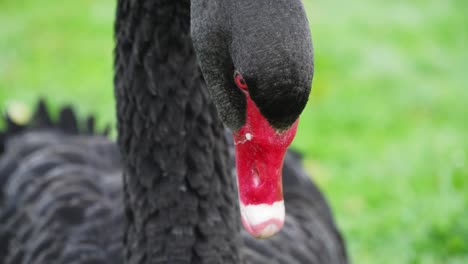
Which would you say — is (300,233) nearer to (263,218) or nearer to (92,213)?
(92,213)

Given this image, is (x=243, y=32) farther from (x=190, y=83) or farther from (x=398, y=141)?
(x=398, y=141)

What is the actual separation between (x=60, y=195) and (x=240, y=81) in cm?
121

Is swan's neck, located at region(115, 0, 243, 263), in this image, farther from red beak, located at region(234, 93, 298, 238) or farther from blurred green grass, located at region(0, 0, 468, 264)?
Result: blurred green grass, located at region(0, 0, 468, 264)

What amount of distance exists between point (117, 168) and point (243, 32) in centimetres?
141

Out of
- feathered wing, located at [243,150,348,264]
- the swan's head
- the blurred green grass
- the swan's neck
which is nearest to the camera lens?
the swan's head

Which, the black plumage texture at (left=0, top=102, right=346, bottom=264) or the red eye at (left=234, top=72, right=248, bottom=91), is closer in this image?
the red eye at (left=234, top=72, right=248, bottom=91)

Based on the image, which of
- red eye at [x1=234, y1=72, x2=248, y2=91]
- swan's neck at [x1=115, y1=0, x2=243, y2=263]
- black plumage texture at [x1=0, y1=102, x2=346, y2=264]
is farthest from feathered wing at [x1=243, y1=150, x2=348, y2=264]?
red eye at [x1=234, y1=72, x2=248, y2=91]

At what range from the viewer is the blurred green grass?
339 cm

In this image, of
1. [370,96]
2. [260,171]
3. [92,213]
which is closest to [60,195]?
[92,213]

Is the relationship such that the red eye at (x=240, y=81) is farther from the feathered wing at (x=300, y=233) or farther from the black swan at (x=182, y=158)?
the feathered wing at (x=300, y=233)

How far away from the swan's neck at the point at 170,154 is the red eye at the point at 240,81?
451 mm

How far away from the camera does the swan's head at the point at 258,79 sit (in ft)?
4.28

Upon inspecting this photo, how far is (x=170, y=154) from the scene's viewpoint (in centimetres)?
191

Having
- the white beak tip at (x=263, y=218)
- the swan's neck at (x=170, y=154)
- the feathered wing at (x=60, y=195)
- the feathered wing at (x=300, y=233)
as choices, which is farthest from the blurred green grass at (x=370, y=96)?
the white beak tip at (x=263, y=218)
